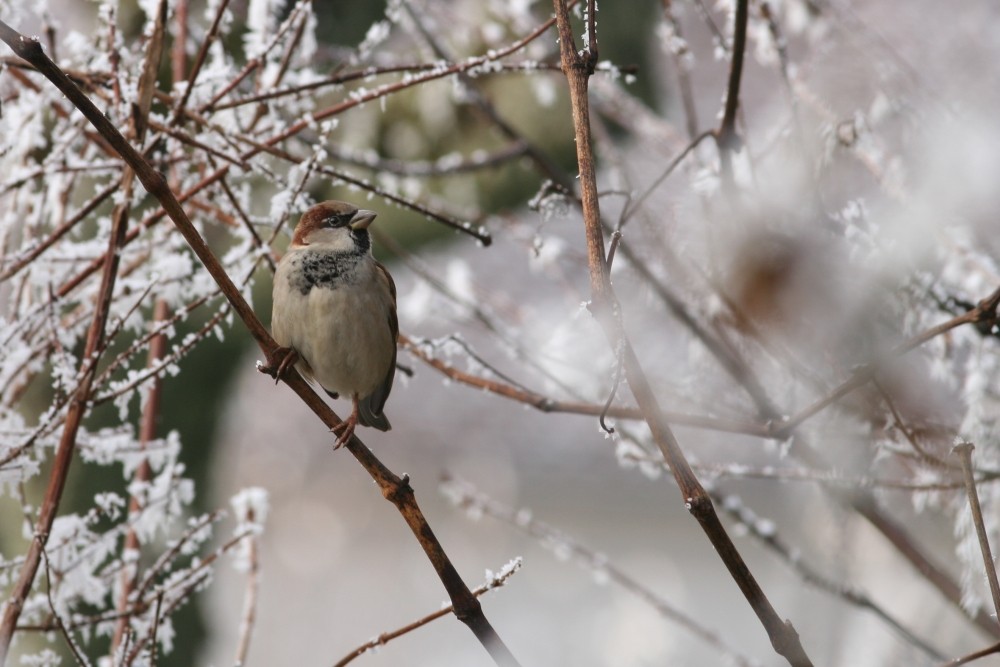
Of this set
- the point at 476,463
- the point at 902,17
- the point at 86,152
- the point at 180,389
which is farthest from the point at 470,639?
the point at 86,152

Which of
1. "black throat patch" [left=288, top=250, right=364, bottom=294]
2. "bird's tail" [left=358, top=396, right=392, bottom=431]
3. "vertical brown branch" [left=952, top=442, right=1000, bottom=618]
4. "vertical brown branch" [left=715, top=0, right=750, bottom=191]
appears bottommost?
Result: "vertical brown branch" [left=952, top=442, right=1000, bottom=618]

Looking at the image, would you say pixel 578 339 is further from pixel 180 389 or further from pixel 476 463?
pixel 476 463

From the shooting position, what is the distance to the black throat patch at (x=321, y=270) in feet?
5.30

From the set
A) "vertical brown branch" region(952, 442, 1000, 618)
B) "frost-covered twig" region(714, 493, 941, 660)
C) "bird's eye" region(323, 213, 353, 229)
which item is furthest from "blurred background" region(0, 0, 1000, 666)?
"vertical brown branch" region(952, 442, 1000, 618)

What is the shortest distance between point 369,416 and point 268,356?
769mm

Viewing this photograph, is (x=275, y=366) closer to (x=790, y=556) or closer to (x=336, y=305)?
(x=336, y=305)

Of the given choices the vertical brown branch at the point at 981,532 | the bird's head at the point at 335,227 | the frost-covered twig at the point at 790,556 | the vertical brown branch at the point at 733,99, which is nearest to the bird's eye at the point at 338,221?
the bird's head at the point at 335,227

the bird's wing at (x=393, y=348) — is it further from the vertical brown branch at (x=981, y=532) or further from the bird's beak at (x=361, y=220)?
the vertical brown branch at (x=981, y=532)

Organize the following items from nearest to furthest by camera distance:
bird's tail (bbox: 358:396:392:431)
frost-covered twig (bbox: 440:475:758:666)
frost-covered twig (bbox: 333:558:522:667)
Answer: frost-covered twig (bbox: 333:558:522:667)
frost-covered twig (bbox: 440:475:758:666)
bird's tail (bbox: 358:396:392:431)

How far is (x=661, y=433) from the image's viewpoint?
2.46 feet

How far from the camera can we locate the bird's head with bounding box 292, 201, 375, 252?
5.49ft

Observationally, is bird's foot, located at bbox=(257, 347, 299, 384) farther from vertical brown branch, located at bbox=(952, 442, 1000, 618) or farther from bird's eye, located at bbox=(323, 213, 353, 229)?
vertical brown branch, located at bbox=(952, 442, 1000, 618)

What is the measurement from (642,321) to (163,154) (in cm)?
85

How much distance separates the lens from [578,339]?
1948 mm
